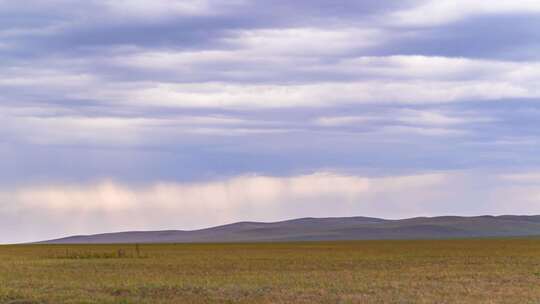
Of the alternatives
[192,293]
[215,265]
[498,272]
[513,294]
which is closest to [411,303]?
[513,294]

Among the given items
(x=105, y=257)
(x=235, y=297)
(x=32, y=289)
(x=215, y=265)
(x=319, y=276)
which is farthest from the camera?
(x=105, y=257)

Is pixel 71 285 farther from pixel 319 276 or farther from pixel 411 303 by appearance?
pixel 411 303

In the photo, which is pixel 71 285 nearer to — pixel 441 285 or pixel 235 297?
pixel 235 297

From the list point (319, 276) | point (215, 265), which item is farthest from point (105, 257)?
point (319, 276)

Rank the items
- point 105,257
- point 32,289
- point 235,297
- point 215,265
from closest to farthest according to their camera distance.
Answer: point 235,297
point 32,289
point 215,265
point 105,257

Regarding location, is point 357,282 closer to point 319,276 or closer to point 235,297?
point 319,276

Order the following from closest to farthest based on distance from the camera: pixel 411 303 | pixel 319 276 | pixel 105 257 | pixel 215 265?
pixel 411 303 < pixel 319 276 < pixel 215 265 < pixel 105 257

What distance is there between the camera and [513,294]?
33125mm

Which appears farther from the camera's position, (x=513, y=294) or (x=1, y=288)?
(x=1, y=288)

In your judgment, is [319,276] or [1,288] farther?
[319,276]

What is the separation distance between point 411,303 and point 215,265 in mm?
24642

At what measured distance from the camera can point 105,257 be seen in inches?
2729

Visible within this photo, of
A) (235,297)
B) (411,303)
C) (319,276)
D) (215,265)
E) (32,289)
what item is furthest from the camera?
(215,265)

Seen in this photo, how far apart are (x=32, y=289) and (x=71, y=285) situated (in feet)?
7.14
